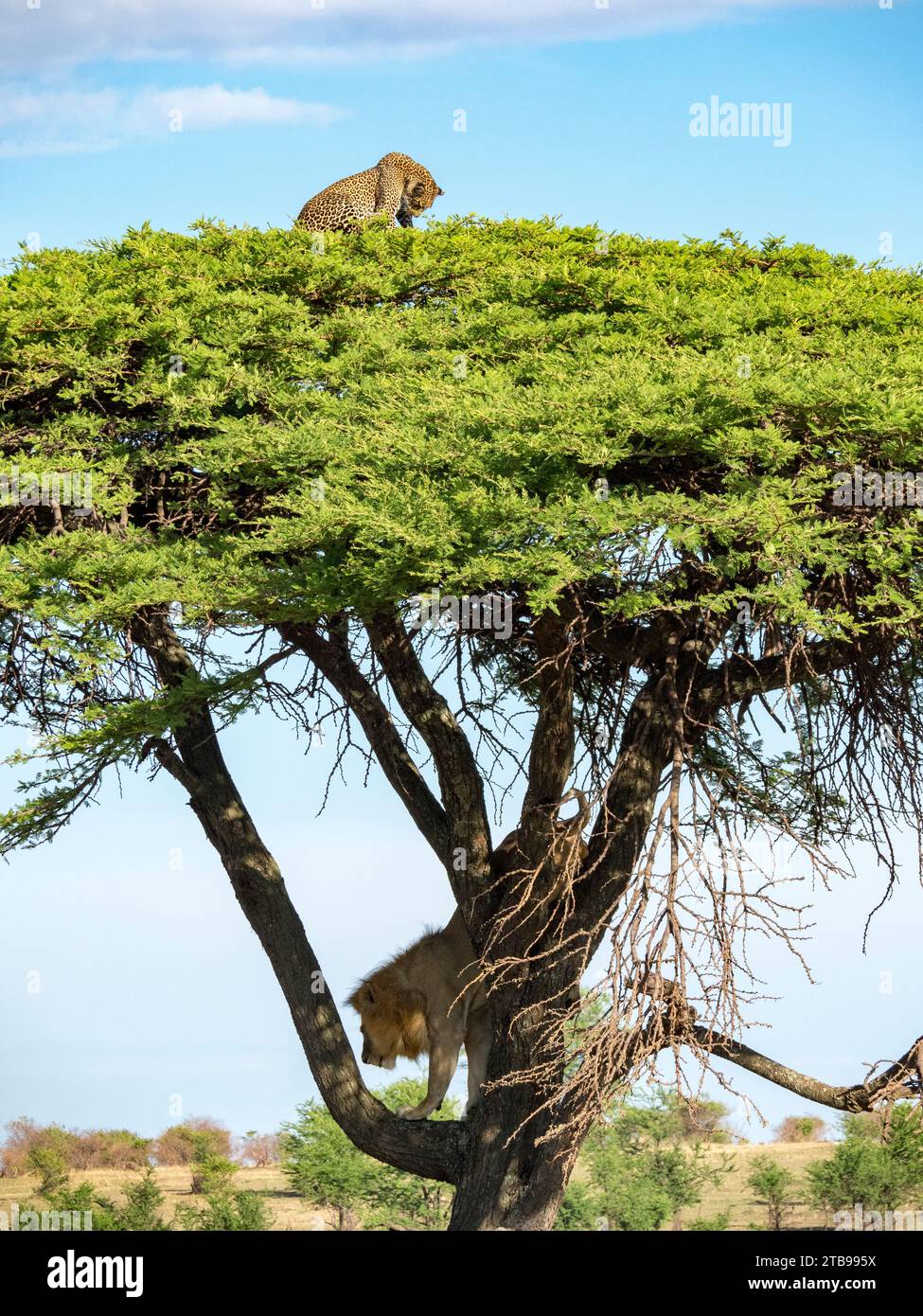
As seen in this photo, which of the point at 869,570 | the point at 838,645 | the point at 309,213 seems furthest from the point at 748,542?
the point at 309,213

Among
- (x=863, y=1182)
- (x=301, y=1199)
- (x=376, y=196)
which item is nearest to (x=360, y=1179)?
(x=301, y=1199)

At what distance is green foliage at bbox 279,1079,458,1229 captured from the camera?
17.6 metres

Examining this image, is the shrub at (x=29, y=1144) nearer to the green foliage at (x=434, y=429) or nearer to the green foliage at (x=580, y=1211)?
the green foliage at (x=580, y=1211)

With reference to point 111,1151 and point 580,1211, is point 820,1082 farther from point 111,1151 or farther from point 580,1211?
point 111,1151

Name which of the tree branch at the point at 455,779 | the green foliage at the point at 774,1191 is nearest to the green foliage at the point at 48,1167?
the green foliage at the point at 774,1191

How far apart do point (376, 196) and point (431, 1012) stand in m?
8.28

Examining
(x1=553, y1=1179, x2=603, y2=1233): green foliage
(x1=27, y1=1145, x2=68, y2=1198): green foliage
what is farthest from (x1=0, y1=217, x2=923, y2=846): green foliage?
(x1=27, y1=1145, x2=68, y2=1198): green foliage

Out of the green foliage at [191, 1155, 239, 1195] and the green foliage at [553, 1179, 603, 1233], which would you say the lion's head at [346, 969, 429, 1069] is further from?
the green foliage at [191, 1155, 239, 1195]

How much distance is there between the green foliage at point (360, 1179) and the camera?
17578mm

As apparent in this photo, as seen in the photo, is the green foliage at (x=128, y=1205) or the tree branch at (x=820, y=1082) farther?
the green foliage at (x=128, y=1205)

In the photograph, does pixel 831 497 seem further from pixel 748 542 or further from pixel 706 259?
pixel 706 259

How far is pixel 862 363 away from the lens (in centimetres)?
848

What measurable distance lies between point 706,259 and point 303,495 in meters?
3.93
